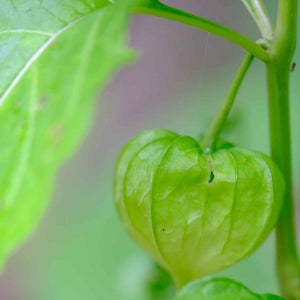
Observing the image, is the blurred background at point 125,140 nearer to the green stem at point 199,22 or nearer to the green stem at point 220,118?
the green stem at point 220,118

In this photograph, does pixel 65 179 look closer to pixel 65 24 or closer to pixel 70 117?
pixel 65 24

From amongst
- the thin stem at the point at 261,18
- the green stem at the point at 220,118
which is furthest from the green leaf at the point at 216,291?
the thin stem at the point at 261,18

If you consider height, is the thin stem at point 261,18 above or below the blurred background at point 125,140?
above

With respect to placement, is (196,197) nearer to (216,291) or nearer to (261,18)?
(216,291)

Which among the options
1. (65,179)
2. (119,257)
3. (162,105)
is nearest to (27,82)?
(119,257)

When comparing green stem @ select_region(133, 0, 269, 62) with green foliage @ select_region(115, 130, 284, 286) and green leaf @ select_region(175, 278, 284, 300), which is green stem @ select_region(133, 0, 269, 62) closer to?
green foliage @ select_region(115, 130, 284, 286)

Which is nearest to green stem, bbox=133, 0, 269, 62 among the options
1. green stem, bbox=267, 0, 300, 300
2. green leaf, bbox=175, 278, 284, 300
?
green stem, bbox=267, 0, 300, 300
